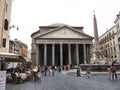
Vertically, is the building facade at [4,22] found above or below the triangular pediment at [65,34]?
below

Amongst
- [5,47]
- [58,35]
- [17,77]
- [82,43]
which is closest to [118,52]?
[82,43]

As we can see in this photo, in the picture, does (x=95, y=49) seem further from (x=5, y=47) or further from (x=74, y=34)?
(x=74, y=34)

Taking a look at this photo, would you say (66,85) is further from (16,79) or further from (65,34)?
(65,34)

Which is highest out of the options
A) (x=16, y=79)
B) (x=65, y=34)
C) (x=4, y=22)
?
(x=65, y=34)

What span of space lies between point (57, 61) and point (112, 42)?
59.7ft

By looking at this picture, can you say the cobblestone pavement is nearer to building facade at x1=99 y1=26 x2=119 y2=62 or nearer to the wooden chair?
the wooden chair

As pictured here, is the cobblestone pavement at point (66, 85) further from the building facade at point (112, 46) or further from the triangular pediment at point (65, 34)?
the building facade at point (112, 46)

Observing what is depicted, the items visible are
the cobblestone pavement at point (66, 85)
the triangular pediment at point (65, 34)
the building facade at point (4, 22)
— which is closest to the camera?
the cobblestone pavement at point (66, 85)

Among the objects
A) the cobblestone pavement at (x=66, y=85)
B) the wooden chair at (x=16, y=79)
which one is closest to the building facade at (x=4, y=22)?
the wooden chair at (x=16, y=79)

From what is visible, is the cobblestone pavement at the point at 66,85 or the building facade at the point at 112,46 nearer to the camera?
the cobblestone pavement at the point at 66,85

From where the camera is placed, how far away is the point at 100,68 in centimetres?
2231

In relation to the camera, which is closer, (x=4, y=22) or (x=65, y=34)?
(x=4, y=22)

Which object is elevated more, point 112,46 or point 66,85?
point 112,46

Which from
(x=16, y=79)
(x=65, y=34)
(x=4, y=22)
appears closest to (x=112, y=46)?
(x=65, y=34)
